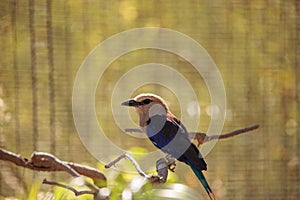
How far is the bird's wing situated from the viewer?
100 centimetres

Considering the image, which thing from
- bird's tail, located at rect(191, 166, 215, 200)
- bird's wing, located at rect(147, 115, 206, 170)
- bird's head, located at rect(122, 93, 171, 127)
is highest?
bird's head, located at rect(122, 93, 171, 127)

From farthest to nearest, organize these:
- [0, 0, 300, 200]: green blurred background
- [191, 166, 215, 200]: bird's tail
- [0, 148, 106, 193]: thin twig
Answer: [0, 0, 300, 200]: green blurred background
[191, 166, 215, 200]: bird's tail
[0, 148, 106, 193]: thin twig

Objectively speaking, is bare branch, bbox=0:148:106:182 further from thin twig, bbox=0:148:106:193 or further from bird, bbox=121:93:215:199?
bird, bbox=121:93:215:199

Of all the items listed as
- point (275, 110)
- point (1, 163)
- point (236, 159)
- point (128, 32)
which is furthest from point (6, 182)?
point (275, 110)

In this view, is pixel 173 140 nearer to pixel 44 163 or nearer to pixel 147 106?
pixel 147 106

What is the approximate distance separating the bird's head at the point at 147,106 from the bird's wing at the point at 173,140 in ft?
0.03

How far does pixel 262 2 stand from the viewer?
1361 mm

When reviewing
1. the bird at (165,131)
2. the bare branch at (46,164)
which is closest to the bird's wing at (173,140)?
the bird at (165,131)

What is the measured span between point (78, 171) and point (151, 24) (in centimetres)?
41

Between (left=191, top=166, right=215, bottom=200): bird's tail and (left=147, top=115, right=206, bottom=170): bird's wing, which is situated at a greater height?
(left=147, top=115, right=206, bottom=170): bird's wing

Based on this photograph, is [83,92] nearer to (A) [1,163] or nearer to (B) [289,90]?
(A) [1,163]

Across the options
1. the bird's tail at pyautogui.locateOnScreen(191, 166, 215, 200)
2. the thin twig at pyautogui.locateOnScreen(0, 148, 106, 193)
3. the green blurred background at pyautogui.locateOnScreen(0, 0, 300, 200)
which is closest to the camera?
the thin twig at pyautogui.locateOnScreen(0, 148, 106, 193)

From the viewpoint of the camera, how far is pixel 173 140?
3.28 feet

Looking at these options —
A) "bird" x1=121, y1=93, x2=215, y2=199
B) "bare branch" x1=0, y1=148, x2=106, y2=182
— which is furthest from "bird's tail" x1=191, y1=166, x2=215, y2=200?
"bare branch" x1=0, y1=148, x2=106, y2=182
